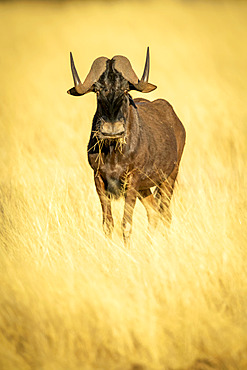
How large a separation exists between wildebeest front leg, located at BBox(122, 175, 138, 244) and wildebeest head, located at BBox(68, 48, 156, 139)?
78 centimetres

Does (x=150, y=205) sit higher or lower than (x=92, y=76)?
lower

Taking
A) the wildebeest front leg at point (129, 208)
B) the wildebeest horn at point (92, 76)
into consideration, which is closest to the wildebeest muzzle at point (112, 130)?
the wildebeest horn at point (92, 76)

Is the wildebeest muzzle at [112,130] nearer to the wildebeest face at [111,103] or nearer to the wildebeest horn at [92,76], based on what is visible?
the wildebeest face at [111,103]

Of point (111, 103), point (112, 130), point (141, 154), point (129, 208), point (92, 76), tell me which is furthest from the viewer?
point (141, 154)

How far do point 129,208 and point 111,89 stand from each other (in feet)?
4.68

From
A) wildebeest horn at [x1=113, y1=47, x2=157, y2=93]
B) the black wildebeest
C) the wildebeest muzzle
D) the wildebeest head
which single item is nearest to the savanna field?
the black wildebeest

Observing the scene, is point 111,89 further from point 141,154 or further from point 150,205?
point 150,205

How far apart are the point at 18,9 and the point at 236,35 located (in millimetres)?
12392

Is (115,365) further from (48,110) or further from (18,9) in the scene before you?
(18,9)

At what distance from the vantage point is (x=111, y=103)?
20.0 feet

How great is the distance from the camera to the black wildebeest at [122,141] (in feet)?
20.2

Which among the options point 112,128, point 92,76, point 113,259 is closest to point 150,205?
point 112,128

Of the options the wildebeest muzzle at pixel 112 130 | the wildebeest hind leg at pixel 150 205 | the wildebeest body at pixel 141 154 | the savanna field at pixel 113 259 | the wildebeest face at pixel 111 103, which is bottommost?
the wildebeest hind leg at pixel 150 205

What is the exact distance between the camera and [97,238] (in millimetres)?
6027
